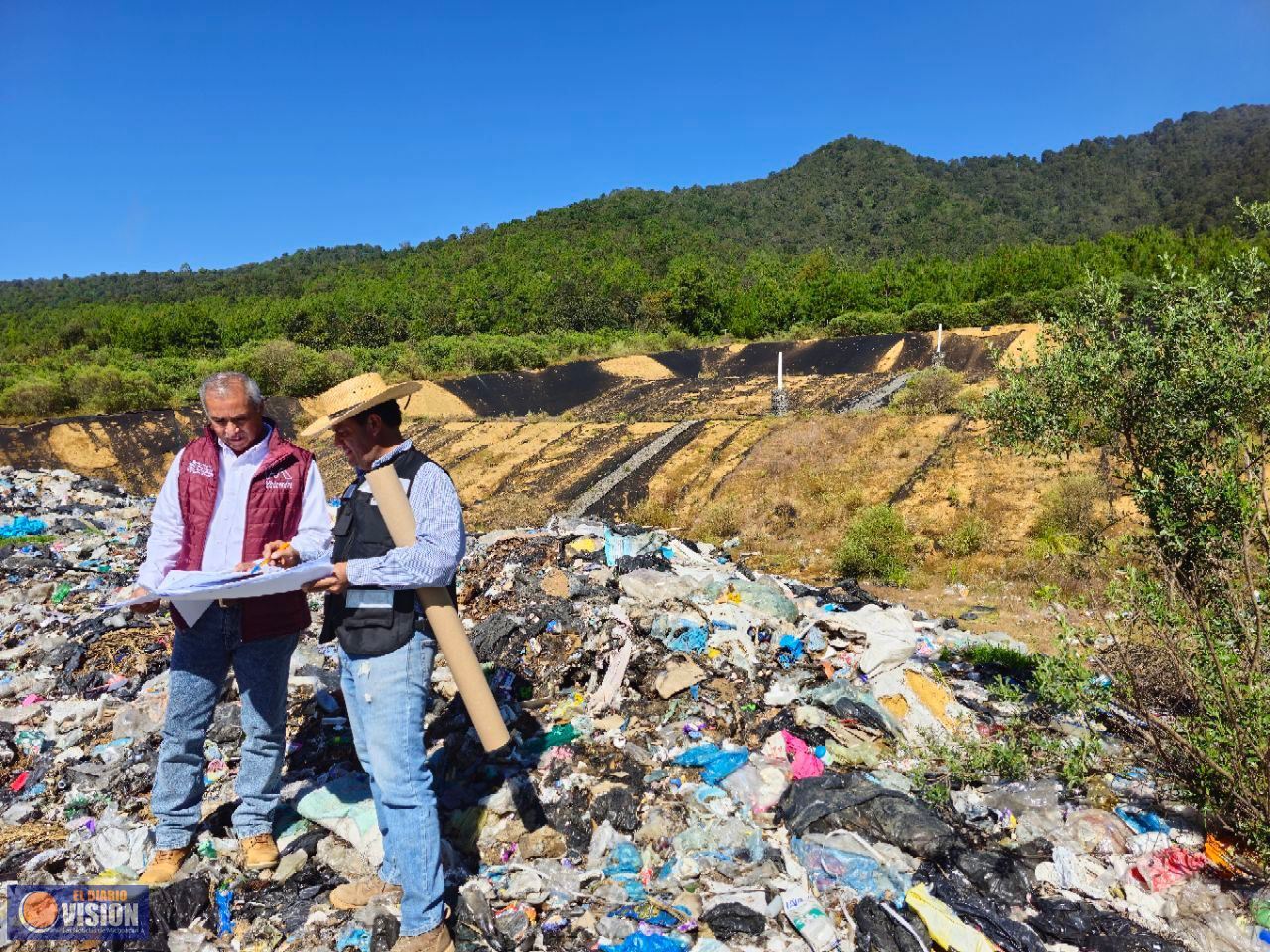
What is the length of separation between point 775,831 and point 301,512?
230 centimetres

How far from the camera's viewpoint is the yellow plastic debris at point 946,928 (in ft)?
7.61

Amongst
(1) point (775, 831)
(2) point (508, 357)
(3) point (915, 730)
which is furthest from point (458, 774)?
(2) point (508, 357)

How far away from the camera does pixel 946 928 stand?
7.77ft

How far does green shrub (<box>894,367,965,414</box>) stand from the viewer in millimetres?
12602

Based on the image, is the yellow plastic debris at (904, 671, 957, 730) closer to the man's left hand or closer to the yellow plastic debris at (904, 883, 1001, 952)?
the yellow plastic debris at (904, 883, 1001, 952)

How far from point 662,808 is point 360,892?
1216 millimetres

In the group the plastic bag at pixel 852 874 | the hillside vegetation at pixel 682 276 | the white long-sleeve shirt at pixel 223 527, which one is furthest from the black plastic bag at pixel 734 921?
the hillside vegetation at pixel 682 276

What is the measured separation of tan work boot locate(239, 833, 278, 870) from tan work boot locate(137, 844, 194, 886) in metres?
0.21

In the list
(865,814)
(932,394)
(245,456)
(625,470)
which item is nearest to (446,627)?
(245,456)

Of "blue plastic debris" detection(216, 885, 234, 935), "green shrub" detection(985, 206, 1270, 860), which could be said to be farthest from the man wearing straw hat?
"green shrub" detection(985, 206, 1270, 860)

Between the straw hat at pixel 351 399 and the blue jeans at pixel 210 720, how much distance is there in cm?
87

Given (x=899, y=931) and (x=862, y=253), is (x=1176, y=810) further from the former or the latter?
(x=862, y=253)

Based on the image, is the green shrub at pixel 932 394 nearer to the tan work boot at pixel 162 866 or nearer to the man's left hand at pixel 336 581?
the man's left hand at pixel 336 581

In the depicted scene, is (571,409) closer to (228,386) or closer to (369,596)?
(228,386)
